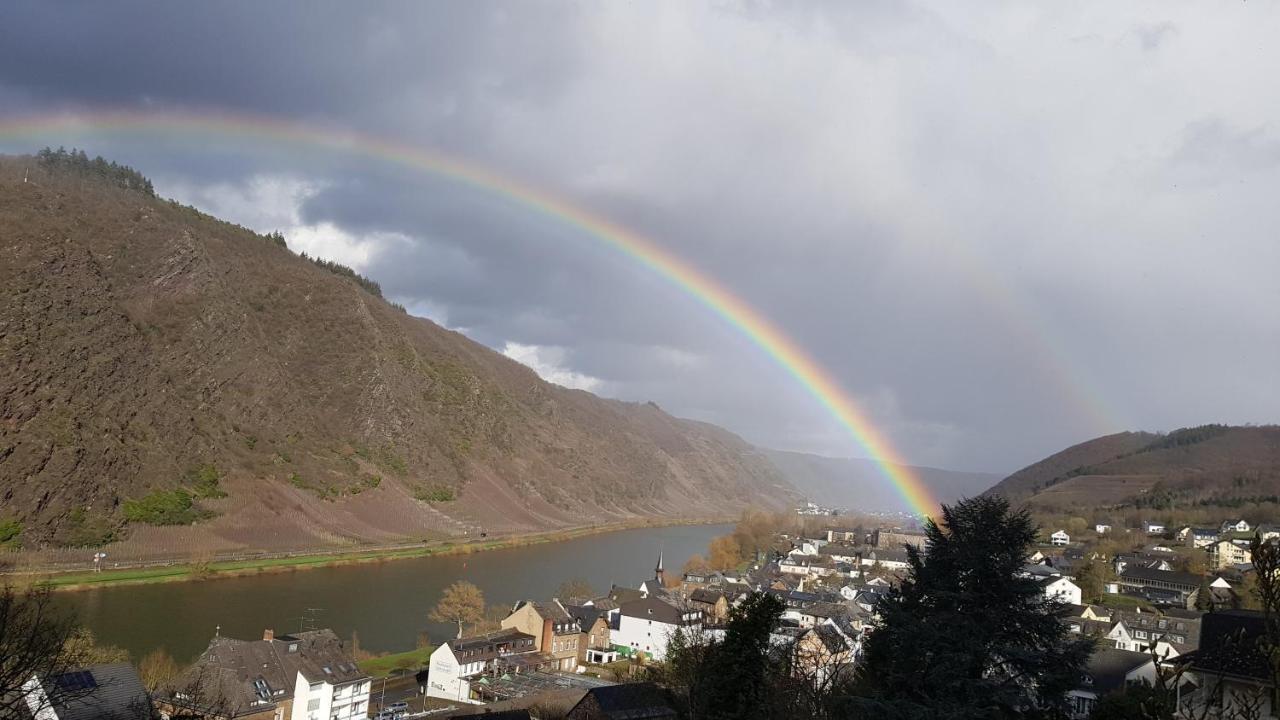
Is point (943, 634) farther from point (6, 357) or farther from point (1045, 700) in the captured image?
point (6, 357)

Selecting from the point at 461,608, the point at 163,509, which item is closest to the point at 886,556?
the point at 461,608

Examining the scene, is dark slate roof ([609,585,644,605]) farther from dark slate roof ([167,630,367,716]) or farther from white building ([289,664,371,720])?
dark slate roof ([167,630,367,716])

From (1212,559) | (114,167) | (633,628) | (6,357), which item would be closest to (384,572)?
(633,628)

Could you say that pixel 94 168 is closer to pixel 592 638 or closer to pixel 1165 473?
pixel 592 638

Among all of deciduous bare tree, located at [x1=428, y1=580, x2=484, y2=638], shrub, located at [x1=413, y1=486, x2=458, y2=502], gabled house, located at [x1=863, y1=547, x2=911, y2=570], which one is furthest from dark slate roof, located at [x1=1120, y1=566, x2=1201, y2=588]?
shrub, located at [x1=413, y1=486, x2=458, y2=502]

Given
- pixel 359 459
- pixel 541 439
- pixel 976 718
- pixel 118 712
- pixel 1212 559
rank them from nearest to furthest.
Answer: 1. pixel 976 718
2. pixel 118 712
3. pixel 1212 559
4. pixel 359 459
5. pixel 541 439

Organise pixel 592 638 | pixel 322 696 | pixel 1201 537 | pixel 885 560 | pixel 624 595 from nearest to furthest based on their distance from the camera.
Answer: pixel 322 696
pixel 592 638
pixel 624 595
pixel 1201 537
pixel 885 560

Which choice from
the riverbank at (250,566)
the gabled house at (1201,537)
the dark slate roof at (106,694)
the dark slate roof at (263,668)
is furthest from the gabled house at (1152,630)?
the riverbank at (250,566)
